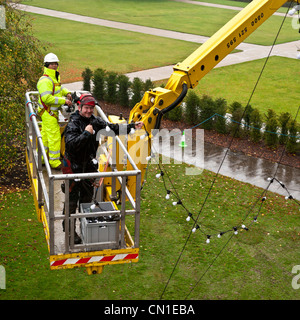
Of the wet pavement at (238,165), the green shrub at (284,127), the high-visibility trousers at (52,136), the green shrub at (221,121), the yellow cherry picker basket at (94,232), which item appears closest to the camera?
the yellow cherry picker basket at (94,232)

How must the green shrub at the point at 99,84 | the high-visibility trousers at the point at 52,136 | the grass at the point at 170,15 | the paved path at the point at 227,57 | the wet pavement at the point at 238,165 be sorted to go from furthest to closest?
the grass at the point at 170,15
the green shrub at the point at 99,84
the paved path at the point at 227,57
the wet pavement at the point at 238,165
the high-visibility trousers at the point at 52,136

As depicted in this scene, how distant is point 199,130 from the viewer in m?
17.6

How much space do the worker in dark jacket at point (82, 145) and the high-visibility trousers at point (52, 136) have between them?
1.99m

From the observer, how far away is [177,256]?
34.6ft

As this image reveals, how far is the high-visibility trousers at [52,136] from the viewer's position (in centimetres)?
968

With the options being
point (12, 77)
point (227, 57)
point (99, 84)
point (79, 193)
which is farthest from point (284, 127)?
point (227, 57)

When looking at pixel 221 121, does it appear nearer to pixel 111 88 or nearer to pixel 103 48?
pixel 111 88

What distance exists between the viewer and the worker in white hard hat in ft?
30.9

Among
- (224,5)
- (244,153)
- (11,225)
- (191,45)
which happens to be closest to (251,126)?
(244,153)

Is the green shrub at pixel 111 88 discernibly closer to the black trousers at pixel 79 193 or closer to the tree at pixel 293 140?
the tree at pixel 293 140

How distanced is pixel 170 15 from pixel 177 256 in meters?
36.5

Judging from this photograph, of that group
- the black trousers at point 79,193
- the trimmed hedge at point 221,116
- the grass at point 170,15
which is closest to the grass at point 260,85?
the trimmed hedge at point 221,116

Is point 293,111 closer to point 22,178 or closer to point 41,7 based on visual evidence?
point 22,178

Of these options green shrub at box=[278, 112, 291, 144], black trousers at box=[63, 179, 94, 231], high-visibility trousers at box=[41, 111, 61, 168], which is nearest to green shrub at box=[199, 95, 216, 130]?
green shrub at box=[278, 112, 291, 144]
